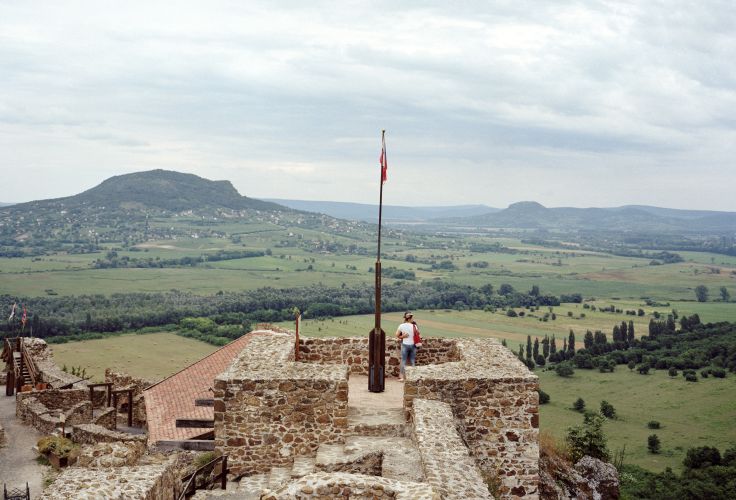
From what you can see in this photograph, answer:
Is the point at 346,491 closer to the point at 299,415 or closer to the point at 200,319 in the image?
the point at 299,415

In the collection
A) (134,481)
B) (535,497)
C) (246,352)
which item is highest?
(246,352)

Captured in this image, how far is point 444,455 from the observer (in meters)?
10.3

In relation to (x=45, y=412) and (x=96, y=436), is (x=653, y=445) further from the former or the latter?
(x=45, y=412)

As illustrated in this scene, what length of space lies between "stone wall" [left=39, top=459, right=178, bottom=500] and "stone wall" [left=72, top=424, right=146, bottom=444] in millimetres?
12869

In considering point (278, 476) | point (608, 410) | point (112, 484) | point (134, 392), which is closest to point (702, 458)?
point (608, 410)

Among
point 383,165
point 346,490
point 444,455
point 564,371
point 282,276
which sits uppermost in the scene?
point 383,165

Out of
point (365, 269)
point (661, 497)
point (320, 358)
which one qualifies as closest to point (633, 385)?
point (661, 497)

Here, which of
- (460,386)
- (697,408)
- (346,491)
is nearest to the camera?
(346,491)

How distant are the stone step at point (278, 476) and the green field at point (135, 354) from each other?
42287 mm

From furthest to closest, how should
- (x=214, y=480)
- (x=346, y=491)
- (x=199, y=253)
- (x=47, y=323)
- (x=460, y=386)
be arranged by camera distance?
(x=199, y=253), (x=47, y=323), (x=460, y=386), (x=214, y=480), (x=346, y=491)

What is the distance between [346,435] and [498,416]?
9.33 feet

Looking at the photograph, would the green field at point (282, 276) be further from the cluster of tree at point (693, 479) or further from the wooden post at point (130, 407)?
the wooden post at point (130, 407)

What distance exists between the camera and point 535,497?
43.2ft

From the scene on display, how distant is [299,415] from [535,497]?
4.71 metres
